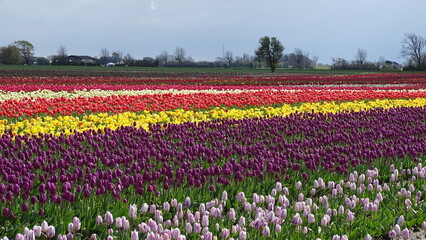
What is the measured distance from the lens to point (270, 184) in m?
6.42

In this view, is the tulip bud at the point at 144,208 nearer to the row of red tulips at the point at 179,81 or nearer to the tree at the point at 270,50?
the row of red tulips at the point at 179,81

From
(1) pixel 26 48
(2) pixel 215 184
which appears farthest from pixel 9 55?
(2) pixel 215 184

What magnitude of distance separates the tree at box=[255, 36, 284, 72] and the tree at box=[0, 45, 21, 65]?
42292mm

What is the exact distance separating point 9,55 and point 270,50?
1781 inches


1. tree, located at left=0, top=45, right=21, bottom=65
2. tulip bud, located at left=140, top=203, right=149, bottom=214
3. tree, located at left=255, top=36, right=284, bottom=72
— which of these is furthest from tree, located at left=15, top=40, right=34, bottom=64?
tulip bud, located at left=140, top=203, right=149, bottom=214

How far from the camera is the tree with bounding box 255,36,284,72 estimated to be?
8369 cm

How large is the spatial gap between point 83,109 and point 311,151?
7.57 metres

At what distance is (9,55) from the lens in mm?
92000

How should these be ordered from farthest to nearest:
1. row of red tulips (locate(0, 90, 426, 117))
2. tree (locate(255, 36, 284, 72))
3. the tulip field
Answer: tree (locate(255, 36, 284, 72)), row of red tulips (locate(0, 90, 426, 117)), the tulip field

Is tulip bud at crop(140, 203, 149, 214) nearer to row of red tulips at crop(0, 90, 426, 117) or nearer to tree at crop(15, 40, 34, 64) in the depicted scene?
row of red tulips at crop(0, 90, 426, 117)

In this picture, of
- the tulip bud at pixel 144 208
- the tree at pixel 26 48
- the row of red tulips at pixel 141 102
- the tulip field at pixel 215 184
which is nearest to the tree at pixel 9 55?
the tree at pixel 26 48

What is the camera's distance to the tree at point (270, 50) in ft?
275

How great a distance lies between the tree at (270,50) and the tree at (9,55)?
139 feet

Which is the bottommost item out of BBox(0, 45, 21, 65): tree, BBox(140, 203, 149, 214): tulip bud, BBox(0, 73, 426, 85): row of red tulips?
BBox(0, 73, 426, 85): row of red tulips
